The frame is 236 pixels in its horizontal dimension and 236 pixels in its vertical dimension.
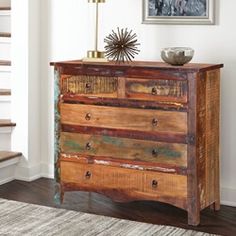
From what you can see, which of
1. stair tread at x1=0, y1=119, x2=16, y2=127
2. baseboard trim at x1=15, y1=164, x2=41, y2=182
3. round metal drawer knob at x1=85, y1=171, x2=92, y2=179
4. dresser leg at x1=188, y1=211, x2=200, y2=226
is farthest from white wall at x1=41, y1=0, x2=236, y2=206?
round metal drawer knob at x1=85, y1=171, x2=92, y2=179

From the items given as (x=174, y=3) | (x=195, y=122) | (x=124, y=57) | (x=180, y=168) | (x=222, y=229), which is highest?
(x=174, y=3)

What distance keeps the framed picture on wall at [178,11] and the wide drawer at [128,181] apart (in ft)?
3.80

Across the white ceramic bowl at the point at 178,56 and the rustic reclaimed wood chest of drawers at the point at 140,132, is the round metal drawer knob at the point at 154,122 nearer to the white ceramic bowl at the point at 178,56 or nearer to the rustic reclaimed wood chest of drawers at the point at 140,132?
the rustic reclaimed wood chest of drawers at the point at 140,132

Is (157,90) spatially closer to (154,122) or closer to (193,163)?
(154,122)

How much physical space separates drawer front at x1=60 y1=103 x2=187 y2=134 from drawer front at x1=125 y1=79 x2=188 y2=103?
89 mm

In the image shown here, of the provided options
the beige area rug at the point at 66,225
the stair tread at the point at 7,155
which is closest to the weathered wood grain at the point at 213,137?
the beige area rug at the point at 66,225

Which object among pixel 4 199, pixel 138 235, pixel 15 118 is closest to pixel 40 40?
pixel 15 118

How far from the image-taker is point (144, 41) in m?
4.29

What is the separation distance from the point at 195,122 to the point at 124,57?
0.85 m

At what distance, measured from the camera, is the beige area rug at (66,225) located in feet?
11.4

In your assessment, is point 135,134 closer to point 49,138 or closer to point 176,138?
point 176,138

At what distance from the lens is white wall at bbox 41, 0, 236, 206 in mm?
3988

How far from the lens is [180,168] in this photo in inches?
143

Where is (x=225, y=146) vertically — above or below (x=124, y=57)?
below
